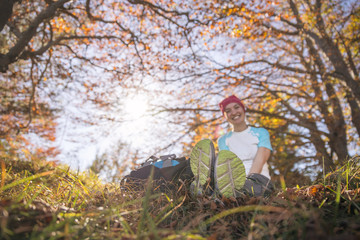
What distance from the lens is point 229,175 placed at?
1722 mm

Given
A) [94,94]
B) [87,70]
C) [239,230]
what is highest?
[87,70]

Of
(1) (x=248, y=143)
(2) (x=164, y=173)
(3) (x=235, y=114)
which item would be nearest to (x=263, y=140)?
(1) (x=248, y=143)

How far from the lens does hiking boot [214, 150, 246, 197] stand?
169 centimetres

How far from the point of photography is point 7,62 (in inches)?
149

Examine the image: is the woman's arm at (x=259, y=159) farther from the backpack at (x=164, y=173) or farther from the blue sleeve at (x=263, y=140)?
the backpack at (x=164, y=173)

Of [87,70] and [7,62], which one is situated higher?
[87,70]

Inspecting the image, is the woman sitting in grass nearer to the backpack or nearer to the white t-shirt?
the white t-shirt

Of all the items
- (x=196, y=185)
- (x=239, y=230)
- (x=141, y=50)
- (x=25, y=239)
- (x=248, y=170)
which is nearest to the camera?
(x=25, y=239)

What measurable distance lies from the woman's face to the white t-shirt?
0.16 meters

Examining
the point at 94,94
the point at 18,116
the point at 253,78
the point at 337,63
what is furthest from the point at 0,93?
the point at 337,63

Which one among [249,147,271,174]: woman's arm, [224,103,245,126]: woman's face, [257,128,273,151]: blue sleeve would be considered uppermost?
[224,103,245,126]: woman's face

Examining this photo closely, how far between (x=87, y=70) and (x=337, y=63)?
23.1ft

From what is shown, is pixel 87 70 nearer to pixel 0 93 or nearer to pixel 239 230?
pixel 0 93

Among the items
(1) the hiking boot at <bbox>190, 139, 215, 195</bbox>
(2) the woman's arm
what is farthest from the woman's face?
(1) the hiking boot at <bbox>190, 139, 215, 195</bbox>
